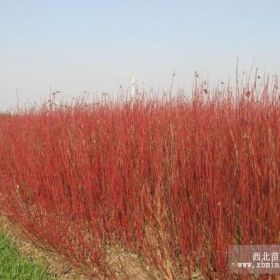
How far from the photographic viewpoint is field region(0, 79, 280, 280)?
2.10 m

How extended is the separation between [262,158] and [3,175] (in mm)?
3310

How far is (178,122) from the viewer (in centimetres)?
276

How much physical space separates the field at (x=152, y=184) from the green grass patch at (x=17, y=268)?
9.2 inches

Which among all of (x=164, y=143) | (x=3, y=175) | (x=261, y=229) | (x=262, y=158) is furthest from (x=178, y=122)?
(x=3, y=175)

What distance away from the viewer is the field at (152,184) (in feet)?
6.89

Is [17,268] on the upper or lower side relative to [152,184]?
lower

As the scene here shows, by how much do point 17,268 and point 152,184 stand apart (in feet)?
4.29

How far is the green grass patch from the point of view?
2.86 metres

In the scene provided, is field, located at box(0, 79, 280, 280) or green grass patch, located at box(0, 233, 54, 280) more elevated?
field, located at box(0, 79, 280, 280)

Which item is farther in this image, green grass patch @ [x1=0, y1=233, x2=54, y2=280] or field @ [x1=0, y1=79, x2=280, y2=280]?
green grass patch @ [x1=0, y1=233, x2=54, y2=280]

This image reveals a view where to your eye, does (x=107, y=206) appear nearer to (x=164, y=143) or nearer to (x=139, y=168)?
(x=139, y=168)

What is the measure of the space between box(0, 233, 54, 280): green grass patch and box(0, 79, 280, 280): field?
0.23m

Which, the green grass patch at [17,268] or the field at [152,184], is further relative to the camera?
the green grass patch at [17,268]

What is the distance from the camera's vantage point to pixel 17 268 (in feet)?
9.79
